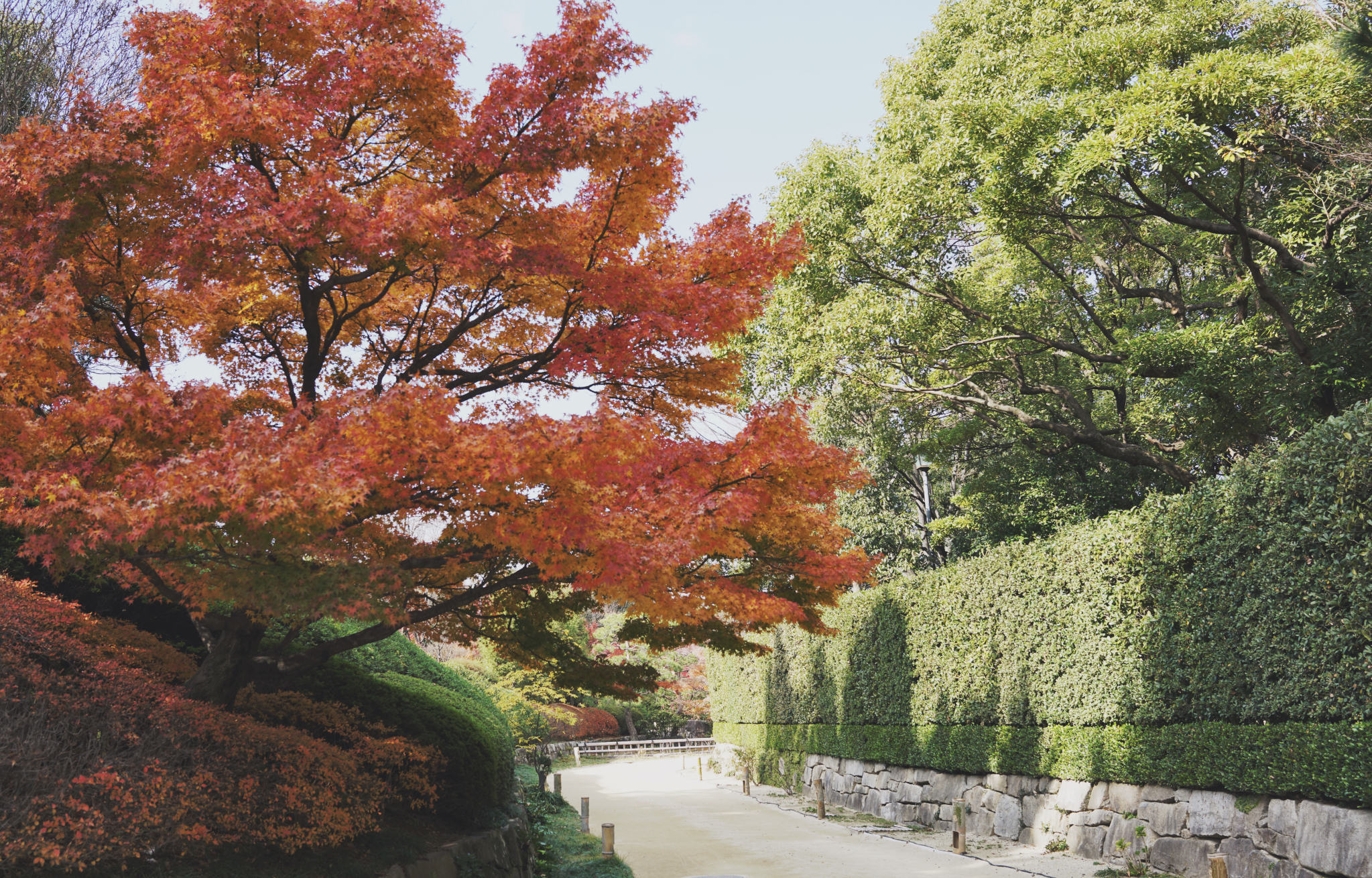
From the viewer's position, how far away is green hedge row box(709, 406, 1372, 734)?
752 cm

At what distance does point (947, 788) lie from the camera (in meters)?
15.0

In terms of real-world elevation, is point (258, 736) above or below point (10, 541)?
below

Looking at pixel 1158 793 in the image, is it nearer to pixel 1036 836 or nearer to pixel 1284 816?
pixel 1284 816

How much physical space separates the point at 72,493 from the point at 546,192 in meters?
4.03

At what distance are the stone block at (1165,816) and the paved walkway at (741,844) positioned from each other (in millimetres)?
1628

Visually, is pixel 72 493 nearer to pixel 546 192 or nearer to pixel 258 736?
pixel 258 736

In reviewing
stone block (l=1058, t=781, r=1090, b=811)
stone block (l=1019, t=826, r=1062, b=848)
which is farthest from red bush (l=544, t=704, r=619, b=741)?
stone block (l=1058, t=781, r=1090, b=811)

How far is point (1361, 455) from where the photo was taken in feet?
23.7

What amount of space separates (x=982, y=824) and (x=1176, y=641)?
560 centimetres

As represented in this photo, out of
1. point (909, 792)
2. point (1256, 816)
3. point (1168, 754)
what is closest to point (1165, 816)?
point (1168, 754)

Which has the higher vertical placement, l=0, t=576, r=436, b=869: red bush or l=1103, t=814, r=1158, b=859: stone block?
l=0, t=576, r=436, b=869: red bush

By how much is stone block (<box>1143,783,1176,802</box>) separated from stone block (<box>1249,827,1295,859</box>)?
127cm

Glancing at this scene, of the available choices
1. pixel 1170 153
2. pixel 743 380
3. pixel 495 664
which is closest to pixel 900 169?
pixel 1170 153

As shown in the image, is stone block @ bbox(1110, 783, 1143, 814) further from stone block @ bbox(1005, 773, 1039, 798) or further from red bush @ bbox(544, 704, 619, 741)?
red bush @ bbox(544, 704, 619, 741)
